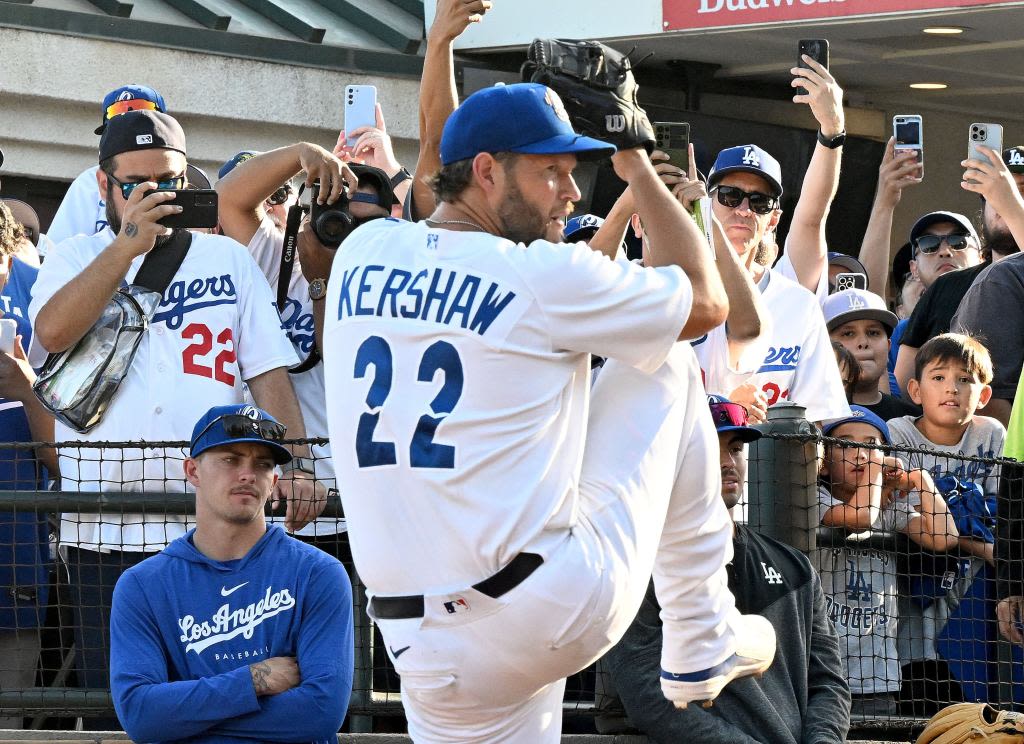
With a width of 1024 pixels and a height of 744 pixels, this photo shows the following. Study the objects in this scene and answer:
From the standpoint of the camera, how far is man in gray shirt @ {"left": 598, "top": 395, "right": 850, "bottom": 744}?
16.9 ft

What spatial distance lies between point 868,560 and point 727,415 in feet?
3.28

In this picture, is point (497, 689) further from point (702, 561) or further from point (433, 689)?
point (702, 561)

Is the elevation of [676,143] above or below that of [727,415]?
above

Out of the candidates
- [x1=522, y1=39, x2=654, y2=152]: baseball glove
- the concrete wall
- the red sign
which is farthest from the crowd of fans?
the concrete wall

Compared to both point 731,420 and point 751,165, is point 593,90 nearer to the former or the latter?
point 731,420

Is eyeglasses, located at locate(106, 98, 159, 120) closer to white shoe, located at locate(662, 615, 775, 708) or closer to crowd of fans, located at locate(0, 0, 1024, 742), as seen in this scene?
crowd of fans, located at locate(0, 0, 1024, 742)

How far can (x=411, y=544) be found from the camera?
369 cm

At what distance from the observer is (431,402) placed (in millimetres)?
3648

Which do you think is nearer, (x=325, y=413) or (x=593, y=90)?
(x=593, y=90)

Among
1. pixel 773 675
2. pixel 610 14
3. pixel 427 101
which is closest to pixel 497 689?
pixel 773 675

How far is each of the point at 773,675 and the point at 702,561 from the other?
1.53 metres

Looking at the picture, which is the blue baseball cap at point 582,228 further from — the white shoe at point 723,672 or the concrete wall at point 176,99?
the concrete wall at point 176,99

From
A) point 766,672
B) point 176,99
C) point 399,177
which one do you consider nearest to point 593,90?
point 766,672

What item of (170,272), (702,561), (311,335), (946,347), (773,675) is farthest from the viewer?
(946,347)
